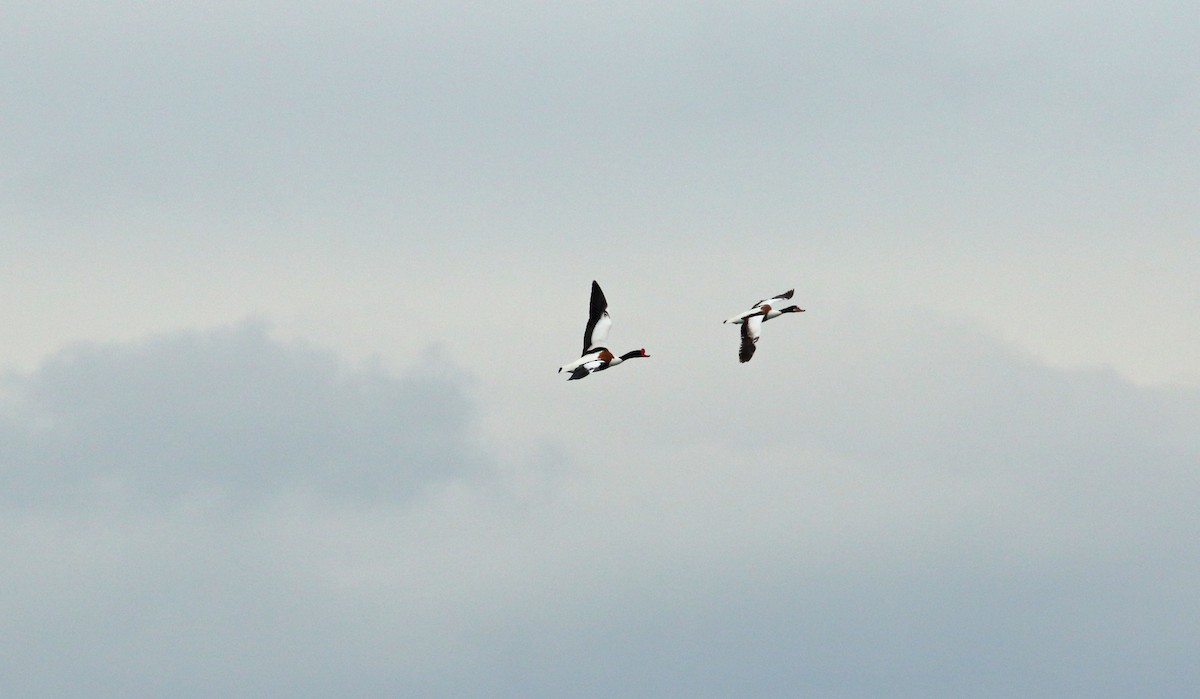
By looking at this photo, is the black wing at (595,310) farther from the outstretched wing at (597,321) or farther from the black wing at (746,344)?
the black wing at (746,344)

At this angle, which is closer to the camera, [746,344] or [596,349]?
[596,349]

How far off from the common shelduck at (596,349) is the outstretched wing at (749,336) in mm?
12882

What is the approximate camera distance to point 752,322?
6619 inches

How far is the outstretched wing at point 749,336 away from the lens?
164875mm

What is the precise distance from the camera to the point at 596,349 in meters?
154

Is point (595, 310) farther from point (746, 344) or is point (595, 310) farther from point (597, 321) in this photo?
point (746, 344)

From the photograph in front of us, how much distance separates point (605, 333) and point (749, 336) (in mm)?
15443

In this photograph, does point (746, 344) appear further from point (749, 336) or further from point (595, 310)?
point (595, 310)

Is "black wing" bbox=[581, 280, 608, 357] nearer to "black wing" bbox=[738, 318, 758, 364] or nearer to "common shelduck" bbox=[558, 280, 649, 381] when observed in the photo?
"common shelduck" bbox=[558, 280, 649, 381]

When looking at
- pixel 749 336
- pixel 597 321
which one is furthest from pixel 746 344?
pixel 597 321

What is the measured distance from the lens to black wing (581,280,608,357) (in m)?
156

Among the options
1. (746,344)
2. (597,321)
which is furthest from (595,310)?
(746,344)

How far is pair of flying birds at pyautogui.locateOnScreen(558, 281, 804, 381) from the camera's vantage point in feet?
493

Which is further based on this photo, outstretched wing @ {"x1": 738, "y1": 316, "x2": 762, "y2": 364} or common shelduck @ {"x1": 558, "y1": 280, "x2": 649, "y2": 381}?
outstretched wing @ {"x1": 738, "y1": 316, "x2": 762, "y2": 364}
